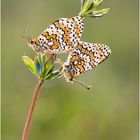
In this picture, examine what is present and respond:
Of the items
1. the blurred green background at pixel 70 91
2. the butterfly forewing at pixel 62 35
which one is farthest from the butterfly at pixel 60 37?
the blurred green background at pixel 70 91

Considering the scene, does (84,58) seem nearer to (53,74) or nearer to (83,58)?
(83,58)

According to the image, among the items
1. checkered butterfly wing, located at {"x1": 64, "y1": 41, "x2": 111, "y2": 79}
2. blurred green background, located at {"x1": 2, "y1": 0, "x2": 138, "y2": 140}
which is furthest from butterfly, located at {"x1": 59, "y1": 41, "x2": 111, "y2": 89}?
blurred green background, located at {"x1": 2, "y1": 0, "x2": 138, "y2": 140}

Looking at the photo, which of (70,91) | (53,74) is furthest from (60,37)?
(70,91)

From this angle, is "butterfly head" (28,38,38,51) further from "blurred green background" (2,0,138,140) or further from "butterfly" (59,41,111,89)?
"blurred green background" (2,0,138,140)

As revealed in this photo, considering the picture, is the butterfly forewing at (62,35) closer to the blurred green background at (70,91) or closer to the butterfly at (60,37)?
the butterfly at (60,37)
